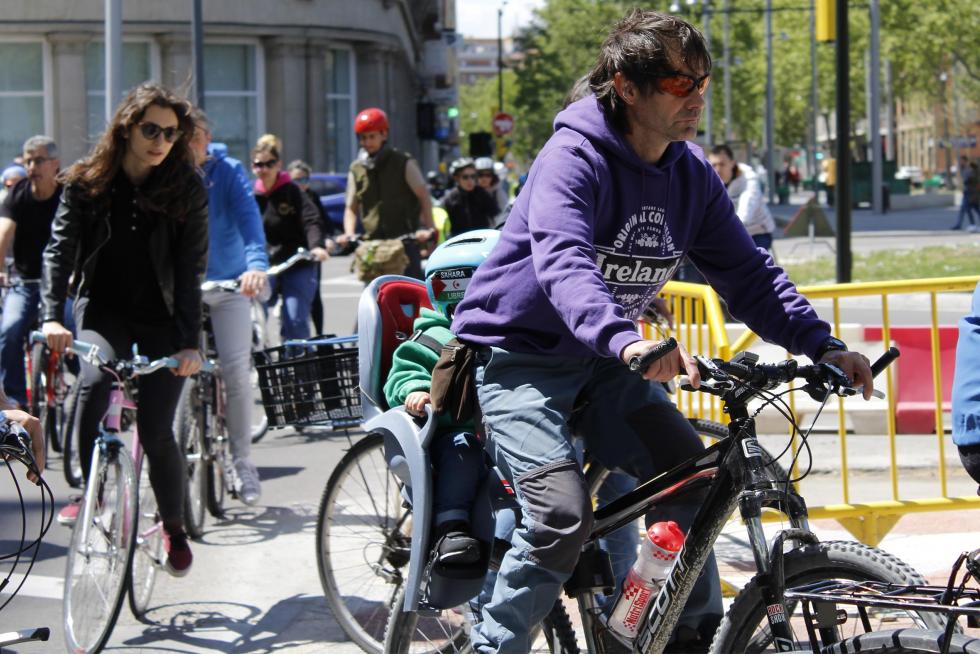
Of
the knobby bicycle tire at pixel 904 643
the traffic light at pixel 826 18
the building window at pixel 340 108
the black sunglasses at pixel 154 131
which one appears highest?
the building window at pixel 340 108

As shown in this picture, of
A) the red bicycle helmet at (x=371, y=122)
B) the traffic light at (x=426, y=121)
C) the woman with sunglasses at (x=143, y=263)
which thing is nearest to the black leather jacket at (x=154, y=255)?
the woman with sunglasses at (x=143, y=263)

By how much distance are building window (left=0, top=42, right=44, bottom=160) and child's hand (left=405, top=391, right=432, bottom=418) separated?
3652 centimetres

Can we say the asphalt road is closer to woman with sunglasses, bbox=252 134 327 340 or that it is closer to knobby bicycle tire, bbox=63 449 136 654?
knobby bicycle tire, bbox=63 449 136 654

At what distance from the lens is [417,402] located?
13.1 feet

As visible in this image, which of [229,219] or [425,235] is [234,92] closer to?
[425,235]

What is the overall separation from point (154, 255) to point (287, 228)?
16.3 ft

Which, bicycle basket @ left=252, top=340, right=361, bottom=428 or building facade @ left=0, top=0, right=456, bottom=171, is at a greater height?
building facade @ left=0, top=0, right=456, bottom=171

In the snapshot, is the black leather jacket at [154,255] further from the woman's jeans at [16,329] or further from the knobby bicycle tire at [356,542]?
the woman's jeans at [16,329]

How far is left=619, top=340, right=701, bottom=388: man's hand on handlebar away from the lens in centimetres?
292

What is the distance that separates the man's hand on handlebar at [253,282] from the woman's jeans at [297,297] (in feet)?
9.94

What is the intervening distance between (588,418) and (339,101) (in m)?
39.7

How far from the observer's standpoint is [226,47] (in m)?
39.5

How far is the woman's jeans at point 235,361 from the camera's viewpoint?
6.93 meters

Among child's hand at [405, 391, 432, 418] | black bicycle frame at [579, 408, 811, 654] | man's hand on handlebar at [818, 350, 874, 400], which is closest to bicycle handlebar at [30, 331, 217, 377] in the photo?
child's hand at [405, 391, 432, 418]
